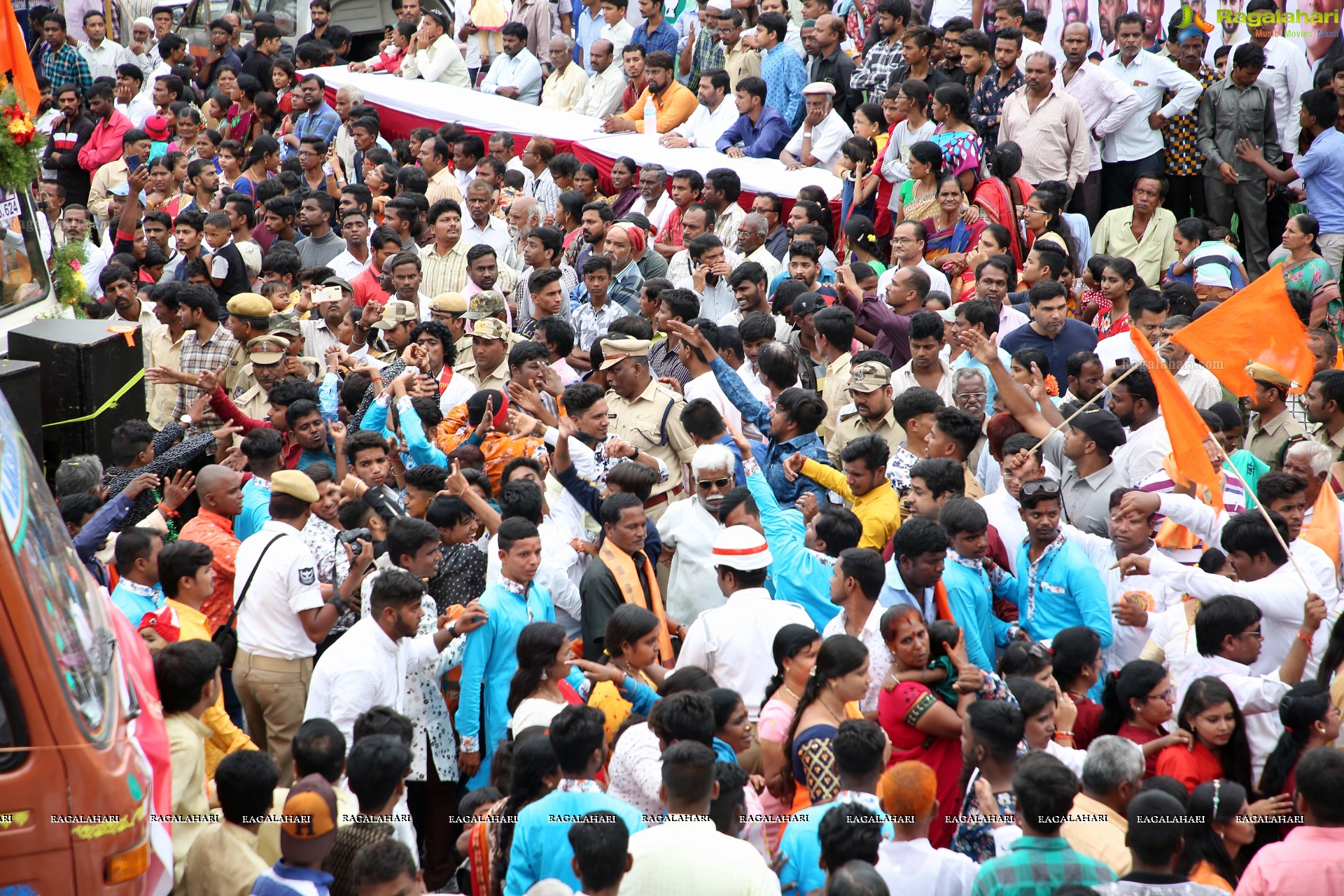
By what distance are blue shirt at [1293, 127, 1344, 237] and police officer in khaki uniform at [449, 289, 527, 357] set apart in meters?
7.18

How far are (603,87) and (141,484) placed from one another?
9.97 meters

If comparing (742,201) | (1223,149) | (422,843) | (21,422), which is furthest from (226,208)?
(1223,149)

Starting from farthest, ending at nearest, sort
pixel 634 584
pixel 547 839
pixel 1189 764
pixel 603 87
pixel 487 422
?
pixel 603 87, pixel 487 422, pixel 634 584, pixel 1189 764, pixel 547 839

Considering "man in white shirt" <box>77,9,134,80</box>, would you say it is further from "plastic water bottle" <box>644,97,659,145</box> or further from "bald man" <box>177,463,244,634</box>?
"bald man" <box>177,463,244,634</box>

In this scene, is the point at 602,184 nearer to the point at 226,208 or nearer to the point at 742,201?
the point at 742,201

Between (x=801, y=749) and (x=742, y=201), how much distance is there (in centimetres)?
856

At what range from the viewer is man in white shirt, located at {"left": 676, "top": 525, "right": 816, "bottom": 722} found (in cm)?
569

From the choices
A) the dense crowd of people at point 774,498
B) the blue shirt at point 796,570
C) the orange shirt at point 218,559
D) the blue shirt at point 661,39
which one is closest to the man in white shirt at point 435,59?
the blue shirt at point 661,39

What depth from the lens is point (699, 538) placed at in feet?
21.9

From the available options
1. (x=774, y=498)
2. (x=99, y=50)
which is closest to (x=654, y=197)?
(x=774, y=498)

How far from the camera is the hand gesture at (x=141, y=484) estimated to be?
23.0 ft

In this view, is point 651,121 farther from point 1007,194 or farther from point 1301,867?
point 1301,867

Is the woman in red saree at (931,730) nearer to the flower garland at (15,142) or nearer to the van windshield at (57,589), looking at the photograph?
the van windshield at (57,589)

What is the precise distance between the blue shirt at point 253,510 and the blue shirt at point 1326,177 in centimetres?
918
